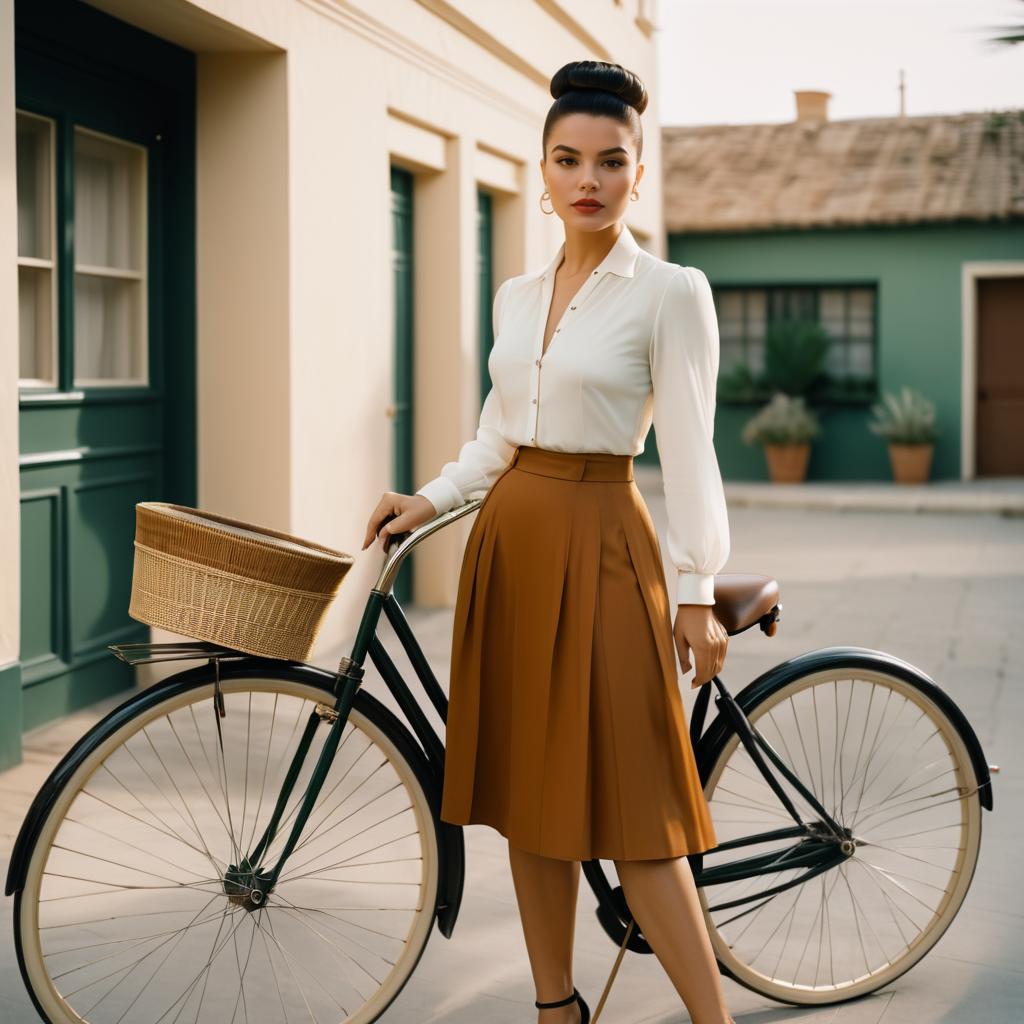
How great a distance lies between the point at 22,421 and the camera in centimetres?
539

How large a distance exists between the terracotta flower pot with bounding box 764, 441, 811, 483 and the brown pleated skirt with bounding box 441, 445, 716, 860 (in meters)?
14.6

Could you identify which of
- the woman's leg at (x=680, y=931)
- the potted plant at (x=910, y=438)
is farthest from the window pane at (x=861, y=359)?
the woman's leg at (x=680, y=931)

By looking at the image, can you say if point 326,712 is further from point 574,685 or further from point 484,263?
point 484,263

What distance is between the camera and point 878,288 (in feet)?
57.5

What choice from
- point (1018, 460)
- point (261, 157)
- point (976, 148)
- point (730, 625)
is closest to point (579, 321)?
point (730, 625)

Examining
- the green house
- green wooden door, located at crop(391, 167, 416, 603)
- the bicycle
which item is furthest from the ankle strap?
the green house

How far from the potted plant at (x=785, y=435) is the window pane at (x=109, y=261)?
1155 centimetres

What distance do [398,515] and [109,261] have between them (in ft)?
12.5

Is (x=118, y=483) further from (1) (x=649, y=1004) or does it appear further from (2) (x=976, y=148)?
(2) (x=976, y=148)

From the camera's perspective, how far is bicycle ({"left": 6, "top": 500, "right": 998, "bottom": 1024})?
8.54 ft

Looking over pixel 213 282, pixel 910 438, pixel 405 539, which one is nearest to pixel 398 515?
pixel 405 539

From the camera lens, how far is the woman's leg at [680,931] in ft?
8.46

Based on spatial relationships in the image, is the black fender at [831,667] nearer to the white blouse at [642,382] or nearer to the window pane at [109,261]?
the white blouse at [642,382]

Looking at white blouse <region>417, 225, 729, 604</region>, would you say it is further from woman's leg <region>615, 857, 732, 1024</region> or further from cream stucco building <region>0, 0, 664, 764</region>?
cream stucco building <region>0, 0, 664, 764</region>
